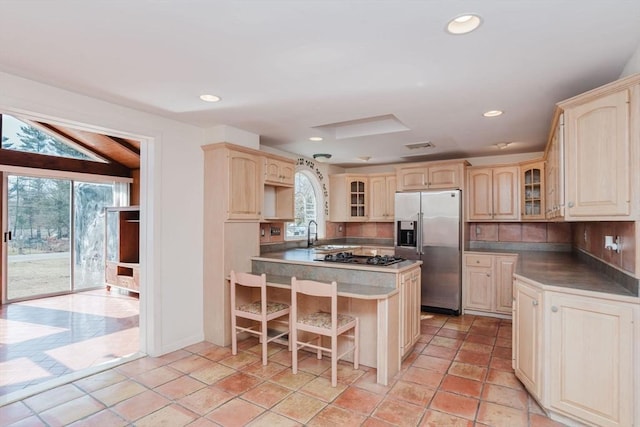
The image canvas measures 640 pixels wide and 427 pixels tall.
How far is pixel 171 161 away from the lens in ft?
11.3

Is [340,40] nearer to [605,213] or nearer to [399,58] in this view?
[399,58]

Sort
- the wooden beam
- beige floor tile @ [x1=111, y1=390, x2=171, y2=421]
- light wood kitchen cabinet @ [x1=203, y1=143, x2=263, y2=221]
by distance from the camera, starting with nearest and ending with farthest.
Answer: beige floor tile @ [x1=111, y1=390, x2=171, y2=421] < light wood kitchen cabinet @ [x1=203, y1=143, x2=263, y2=221] < the wooden beam

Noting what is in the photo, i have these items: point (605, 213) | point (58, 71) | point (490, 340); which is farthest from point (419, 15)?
point (490, 340)

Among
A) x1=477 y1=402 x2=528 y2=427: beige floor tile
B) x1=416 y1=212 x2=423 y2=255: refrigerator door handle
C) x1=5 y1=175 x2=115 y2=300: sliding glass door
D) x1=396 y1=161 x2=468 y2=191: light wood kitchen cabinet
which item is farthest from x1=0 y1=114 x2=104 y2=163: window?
x1=477 y1=402 x2=528 y2=427: beige floor tile

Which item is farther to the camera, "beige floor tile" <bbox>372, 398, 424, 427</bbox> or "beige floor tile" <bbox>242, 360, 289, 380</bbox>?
"beige floor tile" <bbox>242, 360, 289, 380</bbox>

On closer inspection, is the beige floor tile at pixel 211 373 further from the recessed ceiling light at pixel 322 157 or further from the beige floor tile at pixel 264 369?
the recessed ceiling light at pixel 322 157

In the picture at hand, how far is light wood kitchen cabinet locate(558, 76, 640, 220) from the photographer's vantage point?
1.91 metres

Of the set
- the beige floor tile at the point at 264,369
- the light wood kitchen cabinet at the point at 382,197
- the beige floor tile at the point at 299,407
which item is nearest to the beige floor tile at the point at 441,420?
the beige floor tile at the point at 299,407

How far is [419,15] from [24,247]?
683 cm

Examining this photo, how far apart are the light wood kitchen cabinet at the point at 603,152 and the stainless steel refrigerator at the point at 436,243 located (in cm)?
245

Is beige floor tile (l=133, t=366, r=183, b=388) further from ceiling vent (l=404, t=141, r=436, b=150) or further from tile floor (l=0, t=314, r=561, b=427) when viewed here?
ceiling vent (l=404, t=141, r=436, b=150)

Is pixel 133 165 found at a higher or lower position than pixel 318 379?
higher

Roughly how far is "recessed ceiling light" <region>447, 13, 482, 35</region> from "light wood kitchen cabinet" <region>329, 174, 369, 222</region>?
416cm

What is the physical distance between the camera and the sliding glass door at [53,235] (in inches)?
218
